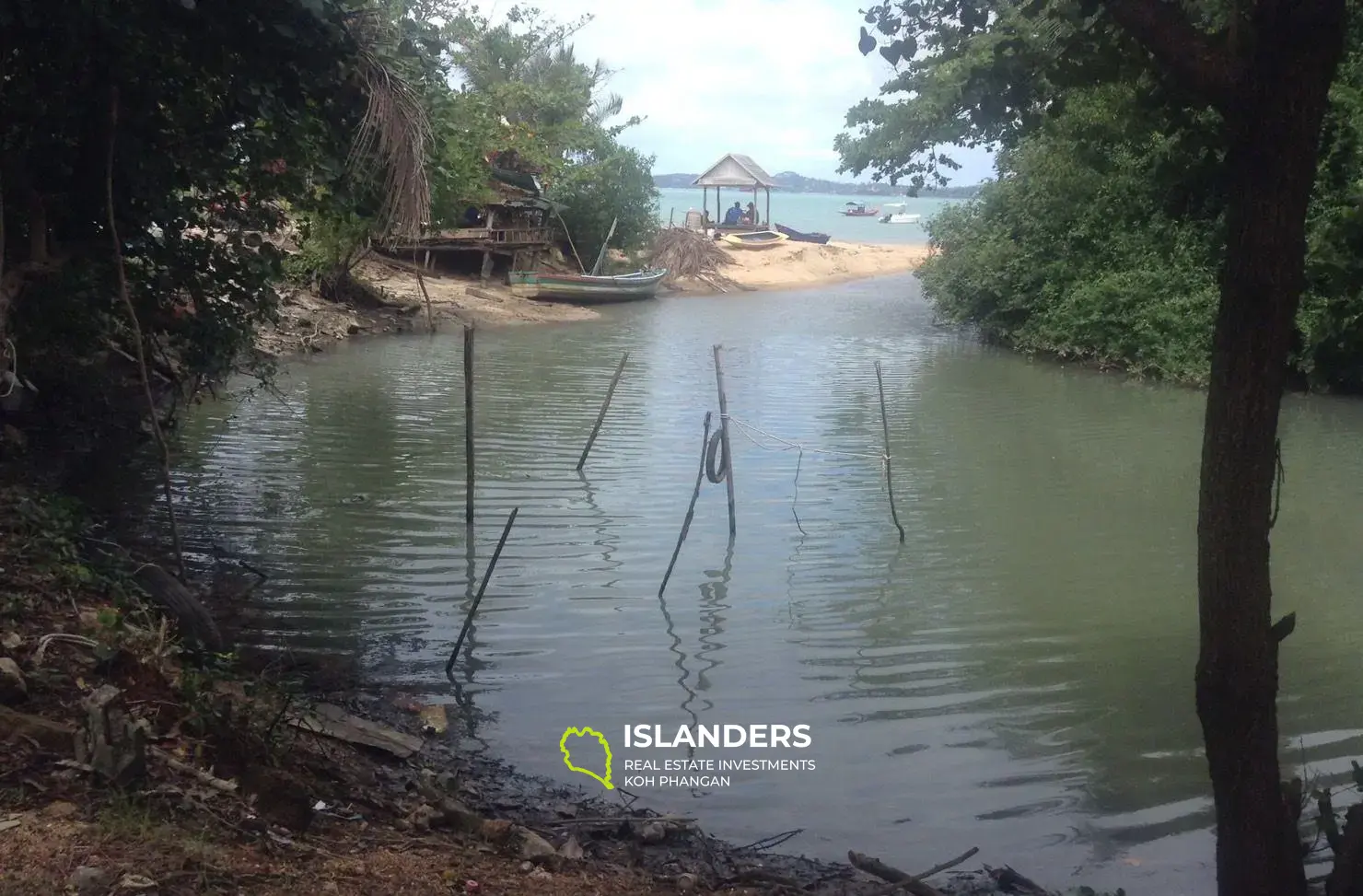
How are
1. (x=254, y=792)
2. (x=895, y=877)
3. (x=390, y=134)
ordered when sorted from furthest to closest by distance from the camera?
(x=390, y=134), (x=895, y=877), (x=254, y=792)

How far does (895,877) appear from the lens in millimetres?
4520

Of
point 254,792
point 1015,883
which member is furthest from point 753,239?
point 254,792

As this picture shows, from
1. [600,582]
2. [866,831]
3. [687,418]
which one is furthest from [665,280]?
[866,831]

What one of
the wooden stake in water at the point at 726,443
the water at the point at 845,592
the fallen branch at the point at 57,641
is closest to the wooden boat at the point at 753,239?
the water at the point at 845,592

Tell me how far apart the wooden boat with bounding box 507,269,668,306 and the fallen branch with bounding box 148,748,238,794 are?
2556cm

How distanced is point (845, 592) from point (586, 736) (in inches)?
113

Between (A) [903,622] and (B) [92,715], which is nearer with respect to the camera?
(B) [92,715]

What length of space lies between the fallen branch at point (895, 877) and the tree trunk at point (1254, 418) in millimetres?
1144

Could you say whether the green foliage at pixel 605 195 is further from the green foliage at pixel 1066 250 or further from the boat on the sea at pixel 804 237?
the boat on the sea at pixel 804 237

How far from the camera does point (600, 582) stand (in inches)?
336

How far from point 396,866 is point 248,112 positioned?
4.96 metres

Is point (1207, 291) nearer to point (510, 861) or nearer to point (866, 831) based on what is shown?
point (866, 831)

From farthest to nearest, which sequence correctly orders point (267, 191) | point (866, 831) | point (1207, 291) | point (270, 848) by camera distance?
point (1207, 291) → point (267, 191) → point (866, 831) → point (270, 848)

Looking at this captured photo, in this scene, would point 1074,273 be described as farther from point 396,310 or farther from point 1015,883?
point 1015,883
